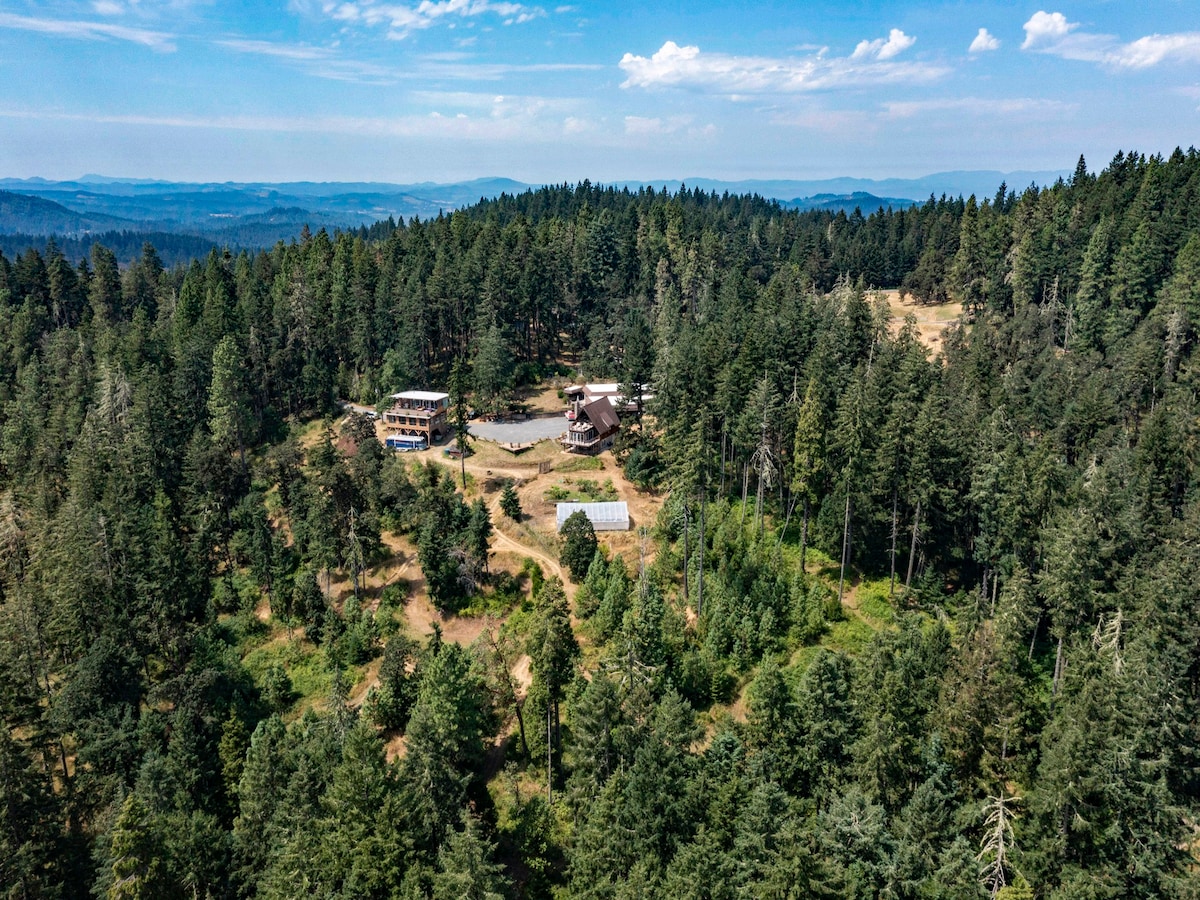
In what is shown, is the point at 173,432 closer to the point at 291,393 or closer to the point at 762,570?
the point at 291,393

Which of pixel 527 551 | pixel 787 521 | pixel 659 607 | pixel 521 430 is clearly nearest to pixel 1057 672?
pixel 787 521

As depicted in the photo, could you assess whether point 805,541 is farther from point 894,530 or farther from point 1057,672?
point 1057,672

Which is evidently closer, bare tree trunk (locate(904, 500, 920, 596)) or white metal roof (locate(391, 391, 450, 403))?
bare tree trunk (locate(904, 500, 920, 596))

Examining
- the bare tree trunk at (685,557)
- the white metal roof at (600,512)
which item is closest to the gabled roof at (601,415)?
the white metal roof at (600,512)

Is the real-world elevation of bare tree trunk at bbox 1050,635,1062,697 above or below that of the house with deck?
below

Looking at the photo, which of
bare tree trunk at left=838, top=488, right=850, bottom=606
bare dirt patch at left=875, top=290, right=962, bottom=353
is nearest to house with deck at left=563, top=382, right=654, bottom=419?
bare tree trunk at left=838, top=488, right=850, bottom=606

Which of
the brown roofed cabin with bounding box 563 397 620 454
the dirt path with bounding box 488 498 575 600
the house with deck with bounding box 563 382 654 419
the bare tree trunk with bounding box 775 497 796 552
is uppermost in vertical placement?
the house with deck with bounding box 563 382 654 419

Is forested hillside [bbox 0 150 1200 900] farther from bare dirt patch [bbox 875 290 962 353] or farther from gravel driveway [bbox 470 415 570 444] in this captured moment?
gravel driveway [bbox 470 415 570 444]

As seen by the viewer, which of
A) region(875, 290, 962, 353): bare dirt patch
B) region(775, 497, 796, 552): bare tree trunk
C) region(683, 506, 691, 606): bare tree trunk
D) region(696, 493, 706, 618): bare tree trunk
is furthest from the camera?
region(875, 290, 962, 353): bare dirt patch
